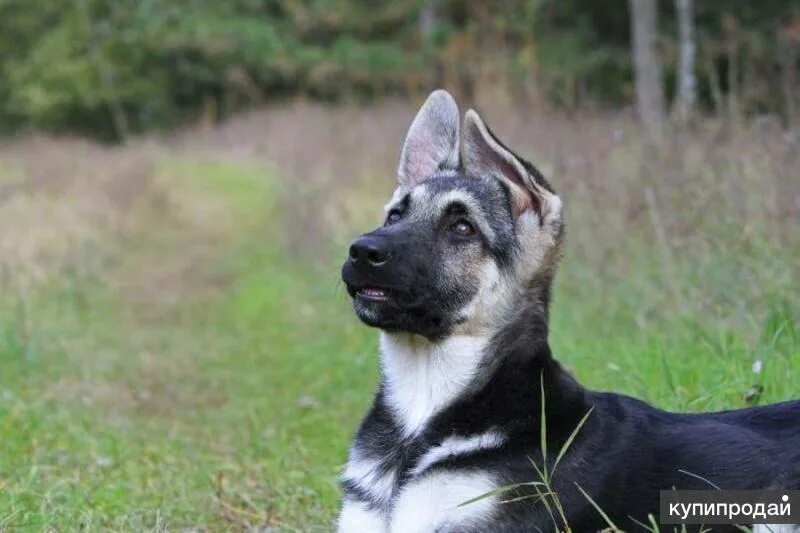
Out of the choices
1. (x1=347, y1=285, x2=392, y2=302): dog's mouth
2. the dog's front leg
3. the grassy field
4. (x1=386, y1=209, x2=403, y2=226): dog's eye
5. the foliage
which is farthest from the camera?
the foliage

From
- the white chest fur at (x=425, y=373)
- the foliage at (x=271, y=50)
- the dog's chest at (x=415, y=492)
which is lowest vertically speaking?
the foliage at (x=271, y=50)

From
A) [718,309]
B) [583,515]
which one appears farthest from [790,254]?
[583,515]

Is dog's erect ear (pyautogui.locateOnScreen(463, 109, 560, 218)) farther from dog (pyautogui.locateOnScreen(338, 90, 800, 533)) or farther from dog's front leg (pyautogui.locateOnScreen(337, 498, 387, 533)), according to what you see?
dog's front leg (pyautogui.locateOnScreen(337, 498, 387, 533))

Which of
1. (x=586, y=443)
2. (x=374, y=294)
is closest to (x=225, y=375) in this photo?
(x=374, y=294)

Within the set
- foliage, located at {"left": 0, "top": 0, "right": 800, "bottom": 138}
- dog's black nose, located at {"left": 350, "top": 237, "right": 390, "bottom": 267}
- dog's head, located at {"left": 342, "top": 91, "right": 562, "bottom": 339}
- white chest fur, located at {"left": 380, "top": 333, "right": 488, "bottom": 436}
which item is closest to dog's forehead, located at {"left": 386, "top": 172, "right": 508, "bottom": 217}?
dog's head, located at {"left": 342, "top": 91, "right": 562, "bottom": 339}

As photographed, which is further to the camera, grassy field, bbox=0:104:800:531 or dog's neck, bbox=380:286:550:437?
grassy field, bbox=0:104:800:531

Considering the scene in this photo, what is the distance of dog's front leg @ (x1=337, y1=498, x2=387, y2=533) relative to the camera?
3.87m

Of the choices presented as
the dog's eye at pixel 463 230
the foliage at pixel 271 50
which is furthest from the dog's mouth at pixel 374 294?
the foliage at pixel 271 50

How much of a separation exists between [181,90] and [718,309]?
36.3 meters

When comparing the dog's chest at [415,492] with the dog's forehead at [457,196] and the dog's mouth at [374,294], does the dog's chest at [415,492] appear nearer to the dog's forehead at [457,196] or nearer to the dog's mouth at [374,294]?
the dog's mouth at [374,294]

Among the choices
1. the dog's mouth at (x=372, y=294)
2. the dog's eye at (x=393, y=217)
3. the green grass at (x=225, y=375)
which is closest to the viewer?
the dog's mouth at (x=372, y=294)

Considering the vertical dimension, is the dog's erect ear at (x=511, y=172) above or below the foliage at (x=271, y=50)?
above

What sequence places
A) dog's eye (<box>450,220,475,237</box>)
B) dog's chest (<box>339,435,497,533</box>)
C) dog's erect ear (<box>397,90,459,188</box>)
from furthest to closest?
1. dog's erect ear (<box>397,90,459,188</box>)
2. dog's eye (<box>450,220,475,237</box>)
3. dog's chest (<box>339,435,497,533</box>)

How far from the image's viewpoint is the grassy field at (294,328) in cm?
542
